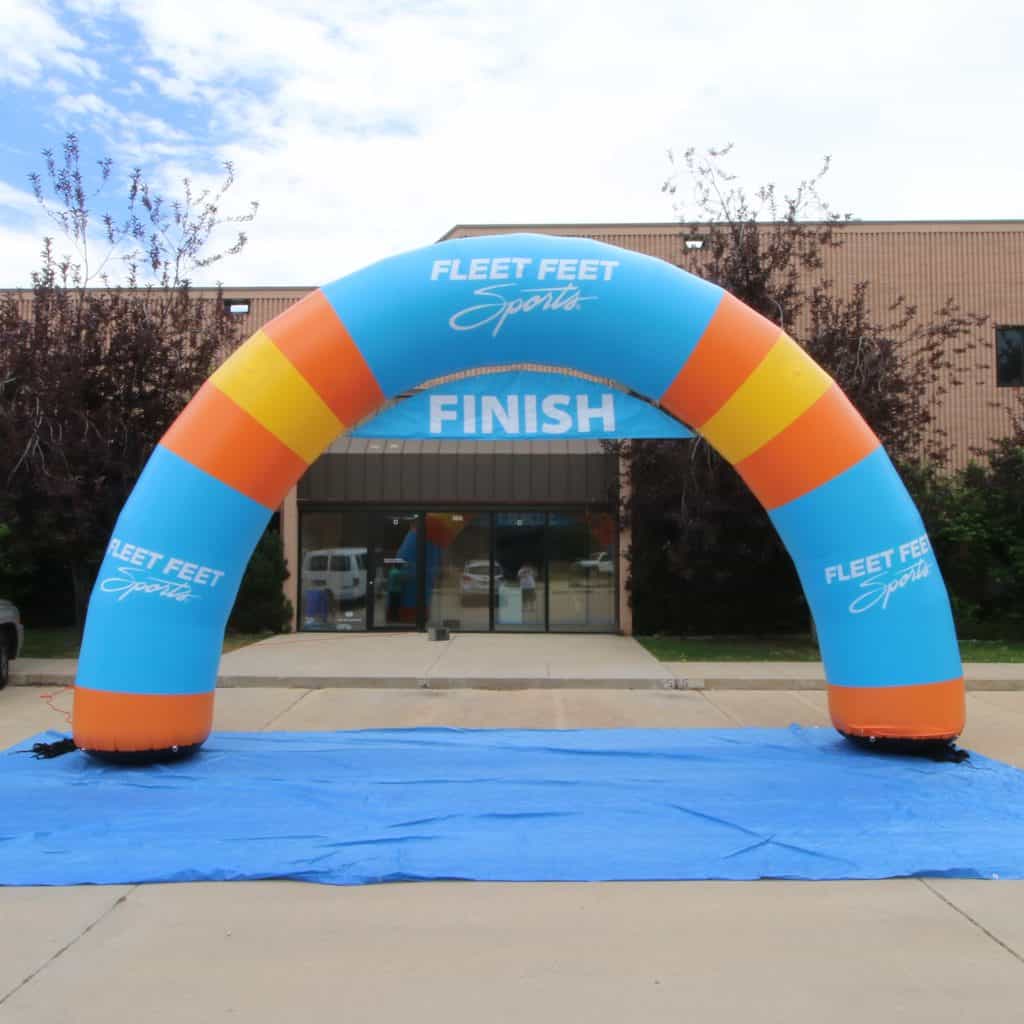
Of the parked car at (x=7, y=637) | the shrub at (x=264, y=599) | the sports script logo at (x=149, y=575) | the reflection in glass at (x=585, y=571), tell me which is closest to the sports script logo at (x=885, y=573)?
the sports script logo at (x=149, y=575)

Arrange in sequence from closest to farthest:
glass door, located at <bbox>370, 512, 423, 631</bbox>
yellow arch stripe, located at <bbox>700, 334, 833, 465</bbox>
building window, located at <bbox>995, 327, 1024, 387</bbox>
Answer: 1. yellow arch stripe, located at <bbox>700, 334, 833, 465</bbox>
2. glass door, located at <bbox>370, 512, 423, 631</bbox>
3. building window, located at <bbox>995, 327, 1024, 387</bbox>

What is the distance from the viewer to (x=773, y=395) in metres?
6.16

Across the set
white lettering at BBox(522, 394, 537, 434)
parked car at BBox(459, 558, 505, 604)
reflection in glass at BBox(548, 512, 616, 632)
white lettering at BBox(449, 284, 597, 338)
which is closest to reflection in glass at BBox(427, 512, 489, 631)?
parked car at BBox(459, 558, 505, 604)

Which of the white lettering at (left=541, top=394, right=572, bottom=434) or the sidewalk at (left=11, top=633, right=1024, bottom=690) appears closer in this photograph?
the white lettering at (left=541, top=394, right=572, bottom=434)

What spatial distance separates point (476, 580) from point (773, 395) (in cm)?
1141

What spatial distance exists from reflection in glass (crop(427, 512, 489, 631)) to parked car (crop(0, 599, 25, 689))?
744cm

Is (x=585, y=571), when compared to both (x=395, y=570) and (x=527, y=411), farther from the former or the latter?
(x=527, y=411)

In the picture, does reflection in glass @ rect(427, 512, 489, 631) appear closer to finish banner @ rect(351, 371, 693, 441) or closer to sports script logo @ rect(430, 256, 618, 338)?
finish banner @ rect(351, 371, 693, 441)

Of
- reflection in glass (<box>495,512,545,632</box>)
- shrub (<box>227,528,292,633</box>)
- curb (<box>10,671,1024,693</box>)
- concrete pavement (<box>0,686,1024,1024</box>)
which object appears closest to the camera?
concrete pavement (<box>0,686,1024,1024</box>)

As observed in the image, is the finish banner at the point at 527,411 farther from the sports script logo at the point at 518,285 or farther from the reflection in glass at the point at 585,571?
the reflection in glass at the point at 585,571

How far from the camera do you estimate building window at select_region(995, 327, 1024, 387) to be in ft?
58.1

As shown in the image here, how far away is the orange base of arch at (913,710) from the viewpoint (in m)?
6.05

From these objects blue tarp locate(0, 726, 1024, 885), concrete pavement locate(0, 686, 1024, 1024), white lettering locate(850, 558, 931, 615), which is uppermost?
white lettering locate(850, 558, 931, 615)

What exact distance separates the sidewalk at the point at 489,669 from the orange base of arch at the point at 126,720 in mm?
5168
